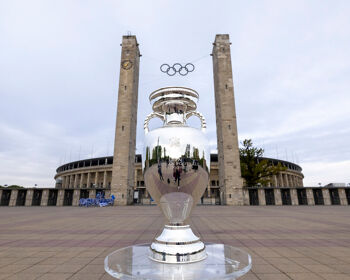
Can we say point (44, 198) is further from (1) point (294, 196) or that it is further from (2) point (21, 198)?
(1) point (294, 196)

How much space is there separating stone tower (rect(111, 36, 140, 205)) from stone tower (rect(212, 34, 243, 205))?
44.4 ft

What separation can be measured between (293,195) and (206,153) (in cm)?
2918

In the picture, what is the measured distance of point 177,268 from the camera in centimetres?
236

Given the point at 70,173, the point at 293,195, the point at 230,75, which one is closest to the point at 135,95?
the point at 230,75

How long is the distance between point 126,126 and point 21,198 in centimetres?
1811

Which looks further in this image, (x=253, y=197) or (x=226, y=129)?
(x=226, y=129)

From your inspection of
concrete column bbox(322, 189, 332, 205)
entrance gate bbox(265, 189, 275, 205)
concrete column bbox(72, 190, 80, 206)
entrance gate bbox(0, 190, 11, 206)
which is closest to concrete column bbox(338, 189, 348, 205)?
concrete column bbox(322, 189, 332, 205)

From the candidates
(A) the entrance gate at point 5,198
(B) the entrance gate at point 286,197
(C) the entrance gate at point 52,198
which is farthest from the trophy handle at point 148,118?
(A) the entrance gate at point 5,198

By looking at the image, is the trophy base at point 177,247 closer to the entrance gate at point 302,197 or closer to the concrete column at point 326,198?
the entrance gate at point 302,197

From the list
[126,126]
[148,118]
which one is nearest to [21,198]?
Answer: [126,126]

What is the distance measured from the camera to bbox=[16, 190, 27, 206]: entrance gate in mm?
27234

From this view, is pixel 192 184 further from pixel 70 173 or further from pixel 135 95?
pixel 70 173

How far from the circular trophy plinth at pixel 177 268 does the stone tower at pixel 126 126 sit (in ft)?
83.5

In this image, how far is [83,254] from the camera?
4.29 metres
